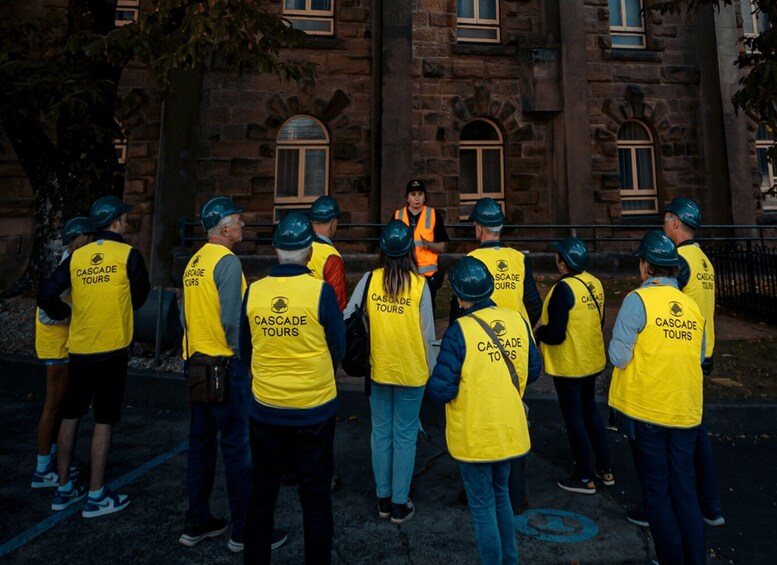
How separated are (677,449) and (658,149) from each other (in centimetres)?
1291

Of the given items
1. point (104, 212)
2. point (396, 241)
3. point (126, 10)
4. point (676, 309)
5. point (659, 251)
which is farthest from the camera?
point (126, 10)

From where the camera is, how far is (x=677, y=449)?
2.80 m

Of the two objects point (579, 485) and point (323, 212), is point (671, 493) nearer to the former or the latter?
point (579, 485)

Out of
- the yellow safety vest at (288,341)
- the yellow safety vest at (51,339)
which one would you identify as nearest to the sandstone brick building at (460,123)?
the yellow safety vest at (51,339)

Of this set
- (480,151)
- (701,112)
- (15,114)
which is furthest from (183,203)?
(701,112)

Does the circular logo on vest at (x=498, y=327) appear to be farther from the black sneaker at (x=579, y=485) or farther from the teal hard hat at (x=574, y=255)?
the black sneaker at (x=579, y=485)

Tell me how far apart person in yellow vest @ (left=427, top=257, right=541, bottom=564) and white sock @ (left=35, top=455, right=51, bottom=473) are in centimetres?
333

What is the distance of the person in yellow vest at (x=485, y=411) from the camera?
2.63m

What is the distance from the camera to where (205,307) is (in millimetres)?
3174

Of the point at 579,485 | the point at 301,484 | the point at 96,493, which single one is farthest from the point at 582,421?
the point at 96,493

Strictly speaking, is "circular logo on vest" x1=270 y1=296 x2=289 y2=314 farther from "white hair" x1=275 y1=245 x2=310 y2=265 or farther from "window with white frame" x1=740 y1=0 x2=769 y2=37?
"window with white frame" x1=740 y1=0 x2=769 y2=37

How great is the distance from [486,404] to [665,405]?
1027 mm

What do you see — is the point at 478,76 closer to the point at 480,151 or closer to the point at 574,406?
the point at 480,151

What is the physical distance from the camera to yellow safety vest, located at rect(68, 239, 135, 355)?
139 inches
